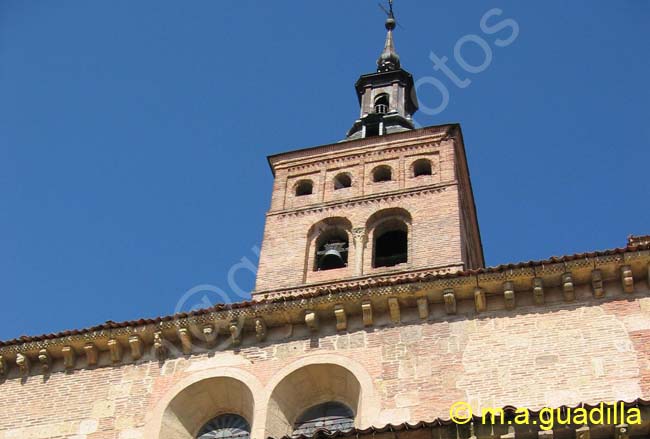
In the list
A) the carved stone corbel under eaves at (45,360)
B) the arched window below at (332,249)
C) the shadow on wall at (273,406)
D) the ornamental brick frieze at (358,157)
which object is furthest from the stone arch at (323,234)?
the carved stone corbel under eaves at (45,360)

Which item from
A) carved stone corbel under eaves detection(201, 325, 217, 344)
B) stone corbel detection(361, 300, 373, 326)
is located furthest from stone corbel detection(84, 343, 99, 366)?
stone corbel detection(361, 300, 373, 326)

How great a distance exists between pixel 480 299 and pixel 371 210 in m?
9.50

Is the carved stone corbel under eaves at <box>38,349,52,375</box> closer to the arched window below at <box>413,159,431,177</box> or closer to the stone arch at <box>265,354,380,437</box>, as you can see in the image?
the stone arch at <box>265,354,380,437</box>

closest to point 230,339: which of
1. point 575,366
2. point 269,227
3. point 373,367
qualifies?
point 373,367

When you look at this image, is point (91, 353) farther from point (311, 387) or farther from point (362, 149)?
point (362, 149)

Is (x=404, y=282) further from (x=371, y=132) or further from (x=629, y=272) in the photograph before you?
(x=371, y=132)

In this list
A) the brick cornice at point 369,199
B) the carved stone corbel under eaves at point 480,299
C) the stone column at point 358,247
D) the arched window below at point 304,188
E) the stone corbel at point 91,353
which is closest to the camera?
the carved stone corbel under eaves at point 480,299

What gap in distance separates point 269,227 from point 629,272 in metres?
11.3

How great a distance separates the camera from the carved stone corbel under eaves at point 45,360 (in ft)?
46.6

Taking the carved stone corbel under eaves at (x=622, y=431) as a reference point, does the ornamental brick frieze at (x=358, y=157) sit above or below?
above

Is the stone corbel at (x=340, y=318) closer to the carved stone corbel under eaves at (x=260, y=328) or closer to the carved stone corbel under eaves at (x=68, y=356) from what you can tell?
the carved stone corbel under eaves at (x=260, y=328)

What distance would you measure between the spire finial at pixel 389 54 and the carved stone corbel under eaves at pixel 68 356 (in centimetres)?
1872

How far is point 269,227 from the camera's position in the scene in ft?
74.6

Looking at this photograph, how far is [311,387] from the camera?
13602 mm
